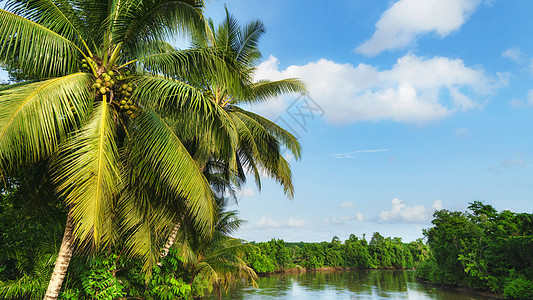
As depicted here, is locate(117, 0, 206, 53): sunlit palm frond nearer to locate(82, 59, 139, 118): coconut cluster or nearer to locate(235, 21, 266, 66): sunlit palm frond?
locate(82, 59, 139, 118): coconut cluster

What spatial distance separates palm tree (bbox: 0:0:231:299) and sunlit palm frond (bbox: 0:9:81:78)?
0.7 inches

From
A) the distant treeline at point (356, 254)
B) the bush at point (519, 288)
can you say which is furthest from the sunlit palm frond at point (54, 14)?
the distant treeline at point (356, 254)

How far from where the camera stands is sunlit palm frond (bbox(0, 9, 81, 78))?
532cm

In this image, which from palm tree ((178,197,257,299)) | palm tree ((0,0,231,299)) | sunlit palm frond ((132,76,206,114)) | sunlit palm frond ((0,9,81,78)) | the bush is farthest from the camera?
the bush

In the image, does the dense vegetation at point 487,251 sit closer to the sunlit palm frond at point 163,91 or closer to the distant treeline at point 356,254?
the sunlit palm frond at point 163,91

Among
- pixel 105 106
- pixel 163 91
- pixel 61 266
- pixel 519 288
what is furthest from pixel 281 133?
pixel 519 288

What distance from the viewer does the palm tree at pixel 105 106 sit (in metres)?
4.89

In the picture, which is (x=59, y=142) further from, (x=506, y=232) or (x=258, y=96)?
(x=506, y=232)

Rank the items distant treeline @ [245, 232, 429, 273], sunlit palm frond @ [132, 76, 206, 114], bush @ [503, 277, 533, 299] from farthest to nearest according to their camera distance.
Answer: distant treeline @ [245, 232, 429, 273]
bush @ [503, 277, 533, 299]
sunlit palm frond @ [132, 76, 206, 114]

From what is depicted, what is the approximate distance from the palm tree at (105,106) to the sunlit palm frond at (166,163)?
0.02 meters

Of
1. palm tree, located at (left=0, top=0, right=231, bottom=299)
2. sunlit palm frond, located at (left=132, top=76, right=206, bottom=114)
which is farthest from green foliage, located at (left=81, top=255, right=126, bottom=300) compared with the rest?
sunlit palm frond, located at (left=132, top=76, right=206, bottom=114)

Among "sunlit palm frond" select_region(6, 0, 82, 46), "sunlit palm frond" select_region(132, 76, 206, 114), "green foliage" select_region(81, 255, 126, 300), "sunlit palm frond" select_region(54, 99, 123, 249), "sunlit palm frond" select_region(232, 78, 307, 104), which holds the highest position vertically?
"sunlit palm frond" select_region(232, 78, 307, 104)

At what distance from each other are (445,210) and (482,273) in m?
12.1

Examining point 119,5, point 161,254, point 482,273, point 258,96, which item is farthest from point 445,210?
point 119,5
